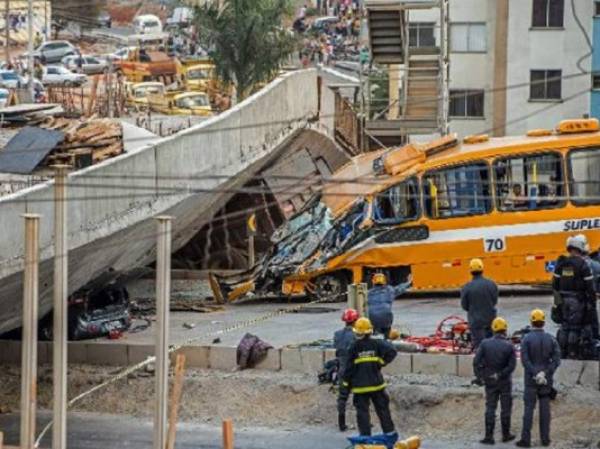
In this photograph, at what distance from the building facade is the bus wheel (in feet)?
81.2

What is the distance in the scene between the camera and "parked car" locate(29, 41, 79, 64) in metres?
76.9

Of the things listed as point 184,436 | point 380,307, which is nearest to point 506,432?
point 380,307

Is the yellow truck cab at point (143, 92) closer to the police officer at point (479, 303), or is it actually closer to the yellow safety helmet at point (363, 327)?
the police officer at point (479, 303)

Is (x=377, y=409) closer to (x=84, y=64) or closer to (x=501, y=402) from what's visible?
(x=501, y=402)

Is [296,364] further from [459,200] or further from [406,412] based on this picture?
[459,200]

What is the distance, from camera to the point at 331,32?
89.6 meters

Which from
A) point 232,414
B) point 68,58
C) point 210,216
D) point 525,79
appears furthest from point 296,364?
point 68,58

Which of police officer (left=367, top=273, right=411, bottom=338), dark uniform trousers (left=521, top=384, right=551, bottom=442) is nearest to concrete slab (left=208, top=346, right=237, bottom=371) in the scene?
police officer (left=367, top=273, right=411, bottom=338)

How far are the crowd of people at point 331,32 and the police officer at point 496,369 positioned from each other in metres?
53.7

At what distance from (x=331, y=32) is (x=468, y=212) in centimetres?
6206

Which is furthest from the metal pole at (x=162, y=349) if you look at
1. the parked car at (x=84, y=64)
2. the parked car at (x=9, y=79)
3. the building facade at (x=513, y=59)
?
the parked car at (x=84, y=64)

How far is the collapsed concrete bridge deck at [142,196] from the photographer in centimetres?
2186

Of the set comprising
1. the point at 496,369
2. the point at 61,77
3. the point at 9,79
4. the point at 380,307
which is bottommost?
the point at 496,369

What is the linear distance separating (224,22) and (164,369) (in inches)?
1214
